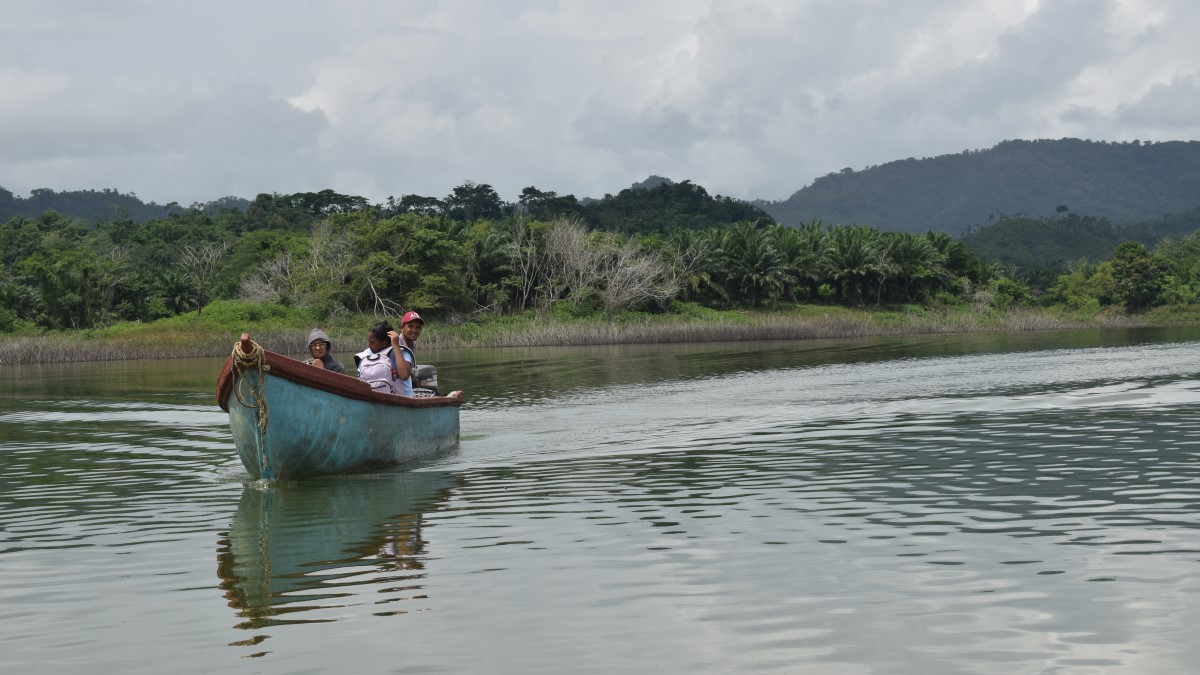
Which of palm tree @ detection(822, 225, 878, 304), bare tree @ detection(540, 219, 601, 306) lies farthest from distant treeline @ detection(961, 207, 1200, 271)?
bare tree @ detection(540, 219, 601, 306)

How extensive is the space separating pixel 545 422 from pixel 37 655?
40.7 feet

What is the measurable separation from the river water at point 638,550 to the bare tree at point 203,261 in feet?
157

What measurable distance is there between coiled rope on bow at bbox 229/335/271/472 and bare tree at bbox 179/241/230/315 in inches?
2097

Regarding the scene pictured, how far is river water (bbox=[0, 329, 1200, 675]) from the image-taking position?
19.6ft

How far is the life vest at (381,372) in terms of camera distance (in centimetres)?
1348

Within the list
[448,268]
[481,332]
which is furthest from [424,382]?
[448,268]

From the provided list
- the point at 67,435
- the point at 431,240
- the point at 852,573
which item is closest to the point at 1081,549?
the point at 852,573

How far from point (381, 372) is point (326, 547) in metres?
4.84

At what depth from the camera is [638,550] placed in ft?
26.8

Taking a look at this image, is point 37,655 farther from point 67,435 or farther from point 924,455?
point 67,435

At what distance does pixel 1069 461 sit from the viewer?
12.1m

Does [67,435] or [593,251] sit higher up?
[593,251]

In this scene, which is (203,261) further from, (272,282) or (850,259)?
(850,259)

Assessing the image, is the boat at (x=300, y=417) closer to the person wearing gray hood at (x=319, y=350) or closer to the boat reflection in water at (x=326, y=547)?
the boat reflection in water at (x=326, y=547)
